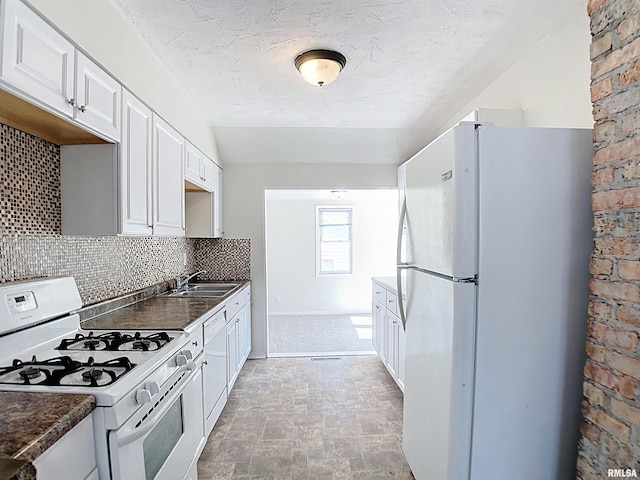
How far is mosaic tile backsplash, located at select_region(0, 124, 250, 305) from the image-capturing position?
139cm

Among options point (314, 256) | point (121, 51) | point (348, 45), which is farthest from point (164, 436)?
point (314, 256)

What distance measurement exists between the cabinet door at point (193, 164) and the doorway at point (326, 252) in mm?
3049

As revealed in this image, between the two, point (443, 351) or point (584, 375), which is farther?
point (443, 351)

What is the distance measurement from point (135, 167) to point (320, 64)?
120 cm

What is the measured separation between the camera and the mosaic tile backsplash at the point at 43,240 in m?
1.39

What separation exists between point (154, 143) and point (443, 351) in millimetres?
1955

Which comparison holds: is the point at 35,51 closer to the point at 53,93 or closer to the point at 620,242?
the point at 53,93

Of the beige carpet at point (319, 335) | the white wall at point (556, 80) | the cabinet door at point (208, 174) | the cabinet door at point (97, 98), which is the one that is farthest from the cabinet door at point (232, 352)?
the white wall at point (556, 80)

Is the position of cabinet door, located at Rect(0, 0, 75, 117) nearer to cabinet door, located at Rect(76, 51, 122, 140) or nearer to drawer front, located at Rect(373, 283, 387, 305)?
cabinet door, located at Rect(76, 51, 122, 140)

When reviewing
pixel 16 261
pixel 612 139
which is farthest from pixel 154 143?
pixel 612 139

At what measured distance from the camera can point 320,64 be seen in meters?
1.98

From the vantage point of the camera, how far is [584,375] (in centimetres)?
126

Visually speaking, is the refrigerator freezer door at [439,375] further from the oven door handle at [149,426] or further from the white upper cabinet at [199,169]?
the white upper cabinet at [199,169]

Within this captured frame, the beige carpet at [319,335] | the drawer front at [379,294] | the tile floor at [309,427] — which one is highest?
the drawer front at [379,294]
